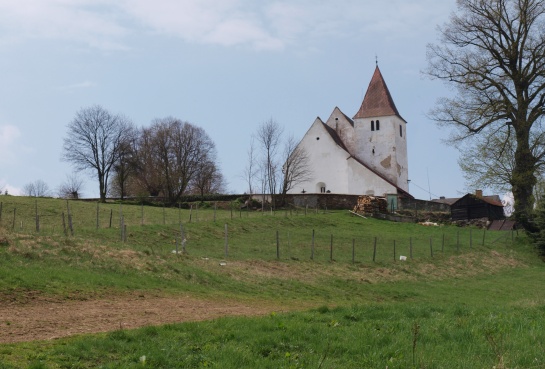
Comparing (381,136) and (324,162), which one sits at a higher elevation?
(381,136)

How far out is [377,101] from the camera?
78.4 metres

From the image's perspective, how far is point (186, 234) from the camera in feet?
112

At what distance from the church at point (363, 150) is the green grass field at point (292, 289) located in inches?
929

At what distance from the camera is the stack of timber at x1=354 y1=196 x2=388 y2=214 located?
191 feet

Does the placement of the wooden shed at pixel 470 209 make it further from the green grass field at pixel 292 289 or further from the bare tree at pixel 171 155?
the bare tree at pixel 171 155

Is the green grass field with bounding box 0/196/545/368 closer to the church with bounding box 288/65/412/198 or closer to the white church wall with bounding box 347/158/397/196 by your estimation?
the white church wall with bounding box 347/158/397/196

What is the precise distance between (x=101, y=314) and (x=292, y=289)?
10.1 metres

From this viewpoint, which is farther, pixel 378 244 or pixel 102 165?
pixel 102 165

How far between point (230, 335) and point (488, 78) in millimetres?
34644

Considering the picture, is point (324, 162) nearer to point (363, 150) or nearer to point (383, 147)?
point (363, 150)

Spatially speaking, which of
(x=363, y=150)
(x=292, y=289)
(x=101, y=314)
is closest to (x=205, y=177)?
(x=363, y=150)

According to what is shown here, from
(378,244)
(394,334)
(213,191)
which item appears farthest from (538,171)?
(213,191)

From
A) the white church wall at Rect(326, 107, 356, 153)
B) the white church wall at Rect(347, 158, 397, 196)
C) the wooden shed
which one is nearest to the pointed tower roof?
the white church wall at Rect(326, 107, 356, 153)

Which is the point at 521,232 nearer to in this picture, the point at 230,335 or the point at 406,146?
the point at 406,146
